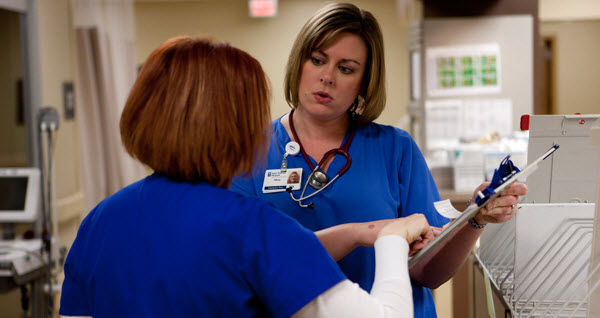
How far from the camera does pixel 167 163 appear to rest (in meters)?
0.90

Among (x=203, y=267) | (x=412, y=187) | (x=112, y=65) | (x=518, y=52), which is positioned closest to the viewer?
(x=203, y=267)

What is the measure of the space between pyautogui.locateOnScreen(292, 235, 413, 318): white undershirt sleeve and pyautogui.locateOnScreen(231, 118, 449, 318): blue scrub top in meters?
0.33

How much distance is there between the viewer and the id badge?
4.38ft

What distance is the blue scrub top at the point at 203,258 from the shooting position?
841 mm

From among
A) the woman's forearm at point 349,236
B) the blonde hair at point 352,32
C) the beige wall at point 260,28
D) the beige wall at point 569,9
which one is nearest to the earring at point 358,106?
the blonde hair at point 352,32

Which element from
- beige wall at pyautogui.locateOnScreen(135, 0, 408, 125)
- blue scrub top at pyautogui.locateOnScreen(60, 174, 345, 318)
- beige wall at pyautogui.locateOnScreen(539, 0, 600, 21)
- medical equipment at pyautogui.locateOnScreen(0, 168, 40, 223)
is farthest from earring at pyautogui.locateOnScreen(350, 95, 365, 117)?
beige wall at pyautogui.locateOnScreen(135, 0, 408, 125)

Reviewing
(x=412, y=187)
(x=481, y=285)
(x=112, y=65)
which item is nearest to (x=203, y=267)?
(x=412, y=187)

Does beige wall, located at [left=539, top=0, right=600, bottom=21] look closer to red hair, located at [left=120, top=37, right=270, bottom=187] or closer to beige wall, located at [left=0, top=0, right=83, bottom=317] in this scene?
beige wall, located at [left=0, top=0, right=83, bottom=317]

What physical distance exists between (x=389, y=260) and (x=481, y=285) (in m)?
0.67

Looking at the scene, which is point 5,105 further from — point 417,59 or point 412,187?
point 412,187

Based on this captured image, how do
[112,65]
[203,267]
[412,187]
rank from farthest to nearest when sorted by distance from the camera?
1. [112,65]
2. [412,187]
3. [203,267]

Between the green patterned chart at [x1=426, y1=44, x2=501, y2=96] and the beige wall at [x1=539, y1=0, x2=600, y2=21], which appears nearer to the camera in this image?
the green patterned chart at [x1=426, y1=44, x2=501, y2=96]

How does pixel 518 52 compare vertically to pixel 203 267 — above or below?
above

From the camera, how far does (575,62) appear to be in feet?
19.9
